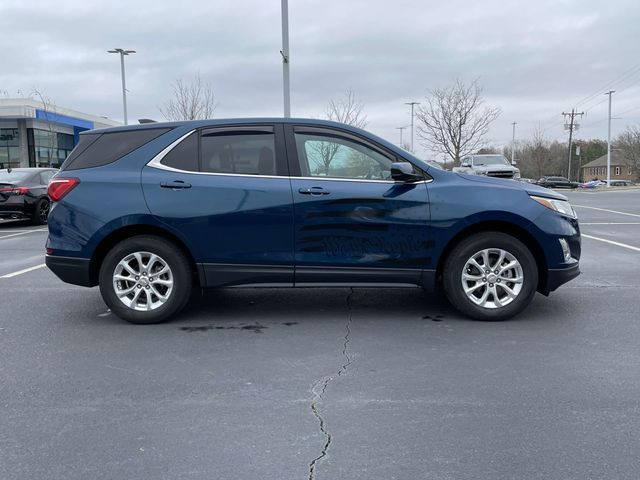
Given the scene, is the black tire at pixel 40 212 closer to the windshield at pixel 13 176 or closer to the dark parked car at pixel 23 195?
the dark parked car at pixel 23 195

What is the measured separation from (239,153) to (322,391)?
2.55m

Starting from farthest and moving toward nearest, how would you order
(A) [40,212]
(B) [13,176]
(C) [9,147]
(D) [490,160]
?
(C) [9,147] → (D) [490,160] → (A) [40,212] → (B) [13,176]

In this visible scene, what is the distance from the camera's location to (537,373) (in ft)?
13.6

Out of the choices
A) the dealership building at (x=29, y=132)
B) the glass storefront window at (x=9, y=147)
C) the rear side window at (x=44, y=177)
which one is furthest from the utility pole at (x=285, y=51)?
the glass storefront window at (x=9, y=147)

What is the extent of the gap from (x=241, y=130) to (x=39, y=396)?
2.89 m

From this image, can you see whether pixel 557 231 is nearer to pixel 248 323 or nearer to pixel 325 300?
pixel 325 300

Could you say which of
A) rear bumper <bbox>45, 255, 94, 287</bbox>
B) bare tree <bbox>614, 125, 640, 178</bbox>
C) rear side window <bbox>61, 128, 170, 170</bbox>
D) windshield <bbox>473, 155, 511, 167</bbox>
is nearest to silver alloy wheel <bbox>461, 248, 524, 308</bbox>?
rear side window <bbox>61, 128, 170, 170</bbox>

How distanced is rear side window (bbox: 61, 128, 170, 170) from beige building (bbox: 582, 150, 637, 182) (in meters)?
119

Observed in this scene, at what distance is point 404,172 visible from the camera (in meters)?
5.16

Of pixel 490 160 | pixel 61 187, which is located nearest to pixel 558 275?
pixel 61 187

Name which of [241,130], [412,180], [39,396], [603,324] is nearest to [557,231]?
[603,324]

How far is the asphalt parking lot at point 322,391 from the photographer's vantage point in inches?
117

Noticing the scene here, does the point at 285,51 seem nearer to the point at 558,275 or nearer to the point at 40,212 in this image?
the point at 40,212

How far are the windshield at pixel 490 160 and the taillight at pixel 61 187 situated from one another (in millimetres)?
23049
